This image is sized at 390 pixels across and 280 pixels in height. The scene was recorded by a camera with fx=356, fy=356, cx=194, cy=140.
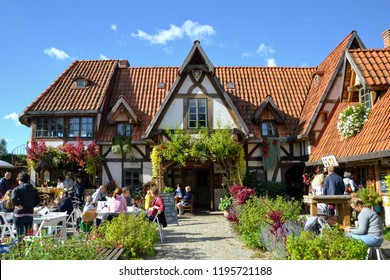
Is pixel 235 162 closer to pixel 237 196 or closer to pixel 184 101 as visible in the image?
pixel 184 101

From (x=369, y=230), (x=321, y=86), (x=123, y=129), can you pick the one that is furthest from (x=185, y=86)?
(x=369, y=230)

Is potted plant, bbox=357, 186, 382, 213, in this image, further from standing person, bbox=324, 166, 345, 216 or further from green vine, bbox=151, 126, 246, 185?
green vine, bbox=151, 126, 246, 185

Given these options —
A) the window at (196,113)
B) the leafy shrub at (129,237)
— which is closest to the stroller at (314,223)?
the leafy shrub at (129,237)

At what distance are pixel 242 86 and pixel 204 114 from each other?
367cm

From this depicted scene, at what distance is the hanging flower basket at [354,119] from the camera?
10719 millimetres

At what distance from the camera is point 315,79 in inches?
714

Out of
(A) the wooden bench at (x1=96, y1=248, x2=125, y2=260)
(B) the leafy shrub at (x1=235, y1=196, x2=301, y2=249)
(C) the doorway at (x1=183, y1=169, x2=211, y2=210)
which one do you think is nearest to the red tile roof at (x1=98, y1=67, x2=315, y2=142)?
(C) the doorway at (x1=183, y1=169, x2=211, y2=210)

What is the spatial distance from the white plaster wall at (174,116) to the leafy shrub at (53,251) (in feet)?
35.4

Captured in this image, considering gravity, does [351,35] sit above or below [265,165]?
above

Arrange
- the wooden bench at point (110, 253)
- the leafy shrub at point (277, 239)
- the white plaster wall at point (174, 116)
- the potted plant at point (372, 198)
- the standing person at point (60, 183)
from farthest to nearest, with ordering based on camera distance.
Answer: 1. the white plaster wall at point (174, 116)
2. the standing person at point (60, 183)
3. the potted plant at point (372, 198)
4. the leafy shrub at point (277, 239)
5. the wooden bench at point (110, 253)

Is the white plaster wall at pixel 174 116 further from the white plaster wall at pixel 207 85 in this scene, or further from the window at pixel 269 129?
the window at pixel 269 129

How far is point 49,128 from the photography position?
1680cm

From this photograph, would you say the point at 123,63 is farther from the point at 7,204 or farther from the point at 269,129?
the point at 7,204

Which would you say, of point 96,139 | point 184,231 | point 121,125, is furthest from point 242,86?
point 184,231
